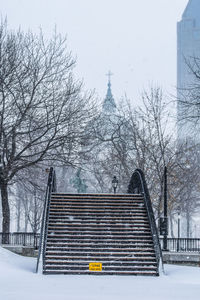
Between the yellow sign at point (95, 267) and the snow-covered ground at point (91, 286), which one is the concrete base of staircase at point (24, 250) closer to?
the snow-covered ground at point (91, 286)

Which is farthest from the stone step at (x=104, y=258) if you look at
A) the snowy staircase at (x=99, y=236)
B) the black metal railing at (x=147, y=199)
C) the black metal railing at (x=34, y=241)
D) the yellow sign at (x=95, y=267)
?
the black metal railing at (x=34, y=241)

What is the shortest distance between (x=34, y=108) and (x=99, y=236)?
9963mm

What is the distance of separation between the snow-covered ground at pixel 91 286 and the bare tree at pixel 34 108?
8517mm

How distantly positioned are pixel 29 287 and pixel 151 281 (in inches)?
162

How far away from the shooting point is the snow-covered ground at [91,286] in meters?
12.0

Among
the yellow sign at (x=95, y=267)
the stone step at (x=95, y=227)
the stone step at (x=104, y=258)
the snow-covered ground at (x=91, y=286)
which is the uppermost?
the stone step at (x=95, y=227)

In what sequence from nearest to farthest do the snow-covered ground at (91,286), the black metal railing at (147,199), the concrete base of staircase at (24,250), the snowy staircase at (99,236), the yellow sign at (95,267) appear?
the snow-covered ground at (91,286) → the yellow sign at (95,267) → the snowy staircase at (99,236) → the black metal railing at (147,199) → the concrete base of staircase at (24,250)

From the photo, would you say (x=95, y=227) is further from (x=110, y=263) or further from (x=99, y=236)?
(x=110, y=263)

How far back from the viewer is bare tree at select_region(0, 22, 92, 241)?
83.6 ft

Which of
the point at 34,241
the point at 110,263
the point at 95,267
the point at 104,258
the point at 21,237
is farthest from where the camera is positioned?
the point at 21,237

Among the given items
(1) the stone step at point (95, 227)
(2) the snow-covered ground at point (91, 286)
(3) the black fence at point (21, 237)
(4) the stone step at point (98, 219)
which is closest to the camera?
(2) the snow-covered ground at point (91, 286)

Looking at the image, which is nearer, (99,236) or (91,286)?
(91,286)

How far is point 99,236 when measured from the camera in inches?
735

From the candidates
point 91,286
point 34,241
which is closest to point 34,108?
point 34,241
